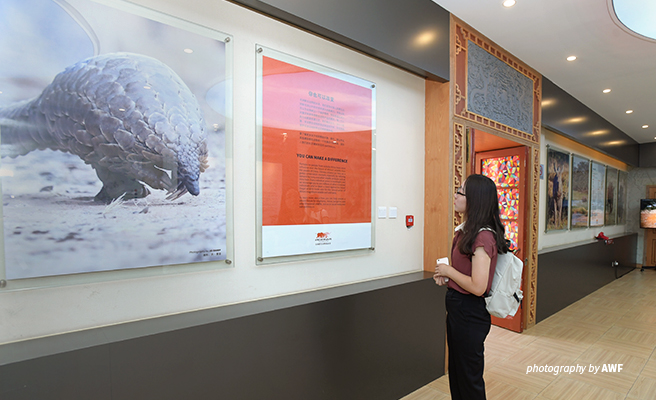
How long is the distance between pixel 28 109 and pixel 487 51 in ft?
12.3

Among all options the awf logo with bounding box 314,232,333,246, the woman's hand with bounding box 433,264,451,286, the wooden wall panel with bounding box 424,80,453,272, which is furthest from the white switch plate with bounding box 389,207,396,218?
the woman's hand with bounding box 433,264,451,286

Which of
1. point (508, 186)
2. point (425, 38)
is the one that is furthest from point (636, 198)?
point (425, 38)

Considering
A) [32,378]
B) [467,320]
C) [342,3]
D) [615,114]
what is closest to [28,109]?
Result: [32,378]

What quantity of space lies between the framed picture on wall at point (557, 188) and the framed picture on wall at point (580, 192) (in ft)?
1.18

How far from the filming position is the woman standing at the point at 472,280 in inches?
75.4

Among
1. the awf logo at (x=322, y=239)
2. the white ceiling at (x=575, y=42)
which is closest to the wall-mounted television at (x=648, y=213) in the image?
the white ceiling at (x=575, y=42)

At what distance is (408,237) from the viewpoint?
3.05 m

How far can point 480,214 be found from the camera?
6.41 ft

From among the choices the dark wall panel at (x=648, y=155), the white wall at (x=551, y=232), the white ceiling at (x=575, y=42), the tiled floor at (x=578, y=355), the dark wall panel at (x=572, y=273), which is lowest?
the tiled floor at (x=578, y=355)

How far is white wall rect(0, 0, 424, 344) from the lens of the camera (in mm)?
1487

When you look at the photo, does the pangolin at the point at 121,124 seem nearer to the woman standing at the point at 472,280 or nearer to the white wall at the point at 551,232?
the woman standing at the point at 472,280

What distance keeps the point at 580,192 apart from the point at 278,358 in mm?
6854

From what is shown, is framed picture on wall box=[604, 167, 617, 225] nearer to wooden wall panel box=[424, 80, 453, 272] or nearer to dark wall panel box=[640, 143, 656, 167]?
dark wall panel box=[640, 143, 656, 167]

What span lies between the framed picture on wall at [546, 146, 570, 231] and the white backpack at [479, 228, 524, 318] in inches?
162
